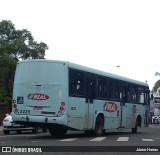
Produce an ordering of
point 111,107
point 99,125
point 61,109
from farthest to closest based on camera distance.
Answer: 1. point 111,107
2. point 99,125
3. point 61,109

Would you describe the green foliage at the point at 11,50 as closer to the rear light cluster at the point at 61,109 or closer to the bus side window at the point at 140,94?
the bus side window at the point at 140,94

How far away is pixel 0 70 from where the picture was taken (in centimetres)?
6644

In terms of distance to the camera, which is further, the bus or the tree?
the tree

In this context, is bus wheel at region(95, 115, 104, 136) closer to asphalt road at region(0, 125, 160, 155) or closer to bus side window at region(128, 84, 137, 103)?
asphalt road at region(0, 125, 160, 155)

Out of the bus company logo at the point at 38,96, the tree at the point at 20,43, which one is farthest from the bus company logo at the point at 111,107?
the tree at the point at 20,43

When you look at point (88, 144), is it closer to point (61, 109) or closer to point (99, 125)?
point (61, 109)

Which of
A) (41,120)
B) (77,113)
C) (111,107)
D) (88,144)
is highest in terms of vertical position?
(111,107)

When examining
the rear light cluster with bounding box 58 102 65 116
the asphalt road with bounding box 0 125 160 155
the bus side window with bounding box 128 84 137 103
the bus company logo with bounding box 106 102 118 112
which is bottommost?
the asphalt road with bounding box 0 125 160 155

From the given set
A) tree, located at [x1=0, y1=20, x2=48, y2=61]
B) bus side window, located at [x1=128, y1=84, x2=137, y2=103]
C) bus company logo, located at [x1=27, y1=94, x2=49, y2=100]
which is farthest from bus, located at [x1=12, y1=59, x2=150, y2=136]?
tree, located at [x1=0, y1=20, x2=48, y2=61]

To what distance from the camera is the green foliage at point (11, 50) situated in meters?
66.8

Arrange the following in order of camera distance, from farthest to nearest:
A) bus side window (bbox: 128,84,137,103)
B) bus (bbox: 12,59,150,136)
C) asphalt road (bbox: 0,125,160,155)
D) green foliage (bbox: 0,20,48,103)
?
green foliage (bbox: 0,20,48,103), bus side window (bbox: 128,84,137,103), bus (bbox: 12,59,150,136), asphalt road (bbox: 0,125,160,155)

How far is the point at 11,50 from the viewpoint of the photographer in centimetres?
7094

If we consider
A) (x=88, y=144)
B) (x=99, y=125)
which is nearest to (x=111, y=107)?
(x=99, y=125)

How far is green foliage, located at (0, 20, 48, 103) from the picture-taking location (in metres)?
66.8
